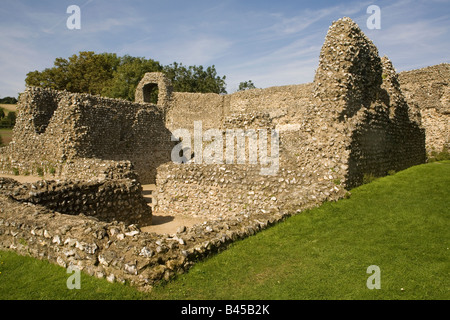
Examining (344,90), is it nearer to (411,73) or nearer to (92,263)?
(92,263)

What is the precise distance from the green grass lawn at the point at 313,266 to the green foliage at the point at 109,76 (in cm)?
3546

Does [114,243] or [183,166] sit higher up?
[183,166]

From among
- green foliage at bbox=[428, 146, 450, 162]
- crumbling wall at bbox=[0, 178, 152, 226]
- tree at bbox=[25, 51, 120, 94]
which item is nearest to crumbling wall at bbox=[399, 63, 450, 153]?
green foliage at bbox=[428, 146, 450, 162]

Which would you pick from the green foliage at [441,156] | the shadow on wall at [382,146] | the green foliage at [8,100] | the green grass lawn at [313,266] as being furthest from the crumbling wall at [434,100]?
the green foliage at [8,100]

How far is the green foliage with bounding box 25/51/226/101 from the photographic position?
134 ft

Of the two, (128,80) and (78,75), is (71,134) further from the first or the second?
(78,75)

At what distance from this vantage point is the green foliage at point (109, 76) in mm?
40938

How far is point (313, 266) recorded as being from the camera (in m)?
5.05

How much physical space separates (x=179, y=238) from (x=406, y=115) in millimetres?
12031

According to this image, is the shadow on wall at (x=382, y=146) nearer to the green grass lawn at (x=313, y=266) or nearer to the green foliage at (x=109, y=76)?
the green grass lawn at (x=313, y=266)

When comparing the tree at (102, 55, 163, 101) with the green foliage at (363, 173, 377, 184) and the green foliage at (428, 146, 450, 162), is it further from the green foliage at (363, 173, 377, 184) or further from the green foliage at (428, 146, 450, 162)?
the green foliage at (363, 173, 377, 184)

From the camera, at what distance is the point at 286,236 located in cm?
634

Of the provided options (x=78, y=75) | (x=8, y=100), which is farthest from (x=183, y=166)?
(x=8, y=100)

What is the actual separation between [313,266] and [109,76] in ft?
161
